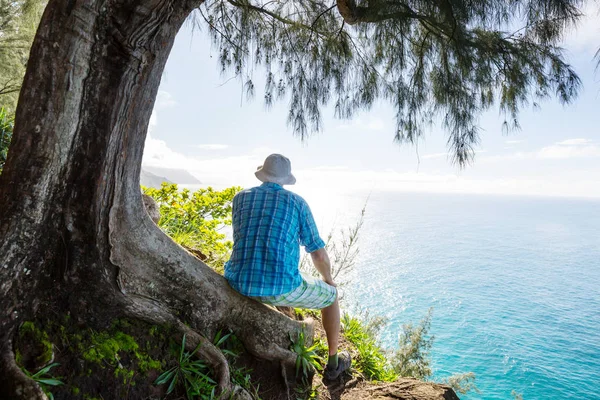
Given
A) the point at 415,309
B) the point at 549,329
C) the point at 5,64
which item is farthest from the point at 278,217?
the point at 549,329

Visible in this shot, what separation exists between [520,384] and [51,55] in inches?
590

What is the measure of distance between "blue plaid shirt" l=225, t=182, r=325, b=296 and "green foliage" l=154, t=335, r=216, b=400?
18.1 inches

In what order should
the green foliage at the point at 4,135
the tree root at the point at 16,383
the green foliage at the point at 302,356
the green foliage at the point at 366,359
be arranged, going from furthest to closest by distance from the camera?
the green foliage at the point at 4,135, the green foliage at the point at 366,359, the green foliage at the point at 302,356, the tree root at the point at 16,383

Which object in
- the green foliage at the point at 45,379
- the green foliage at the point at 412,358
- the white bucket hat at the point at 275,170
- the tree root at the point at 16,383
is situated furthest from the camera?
the green foliage at the point at 412,358

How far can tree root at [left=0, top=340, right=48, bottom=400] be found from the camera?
1420mm

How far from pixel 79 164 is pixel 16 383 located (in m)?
0.91

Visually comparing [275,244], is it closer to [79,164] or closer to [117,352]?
[117,352]

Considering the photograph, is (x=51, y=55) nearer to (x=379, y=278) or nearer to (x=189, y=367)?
(x=189, y=367)

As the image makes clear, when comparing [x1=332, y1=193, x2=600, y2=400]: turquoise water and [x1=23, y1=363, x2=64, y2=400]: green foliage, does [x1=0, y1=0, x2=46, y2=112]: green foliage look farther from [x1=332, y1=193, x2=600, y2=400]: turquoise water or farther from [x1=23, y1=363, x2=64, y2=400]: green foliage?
[x1=332, y1=193, x2=600, y2=400]: turquoise water

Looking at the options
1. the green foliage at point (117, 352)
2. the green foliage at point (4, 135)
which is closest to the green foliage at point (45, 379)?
the green foliage at point (117, 352)

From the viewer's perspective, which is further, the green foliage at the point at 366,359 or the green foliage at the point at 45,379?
the green foliage at the point at 366,359

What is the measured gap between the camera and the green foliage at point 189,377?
76.5 inches

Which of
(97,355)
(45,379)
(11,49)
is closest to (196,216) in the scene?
(97,355)

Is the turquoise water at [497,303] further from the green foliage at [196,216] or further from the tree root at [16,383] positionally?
the tree root at [16,383]
